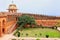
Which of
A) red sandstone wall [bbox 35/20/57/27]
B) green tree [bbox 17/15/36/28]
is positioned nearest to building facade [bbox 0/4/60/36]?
red sandstone wall [bbox 35/20/57/27]

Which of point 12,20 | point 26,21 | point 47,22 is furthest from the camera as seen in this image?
point 47,22

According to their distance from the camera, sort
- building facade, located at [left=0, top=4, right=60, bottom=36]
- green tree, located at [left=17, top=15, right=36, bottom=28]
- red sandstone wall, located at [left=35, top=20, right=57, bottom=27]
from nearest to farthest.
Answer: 1. building facade, located at [left=0, top=4, right=60, bottom=36]
2. green tree, located at [left=17, top=15, right=36, bottom=28]
3. red sandstone wall, located at [left=35, top=20, right=57, bottom=27]

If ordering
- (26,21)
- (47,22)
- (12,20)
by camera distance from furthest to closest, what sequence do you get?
(47,22)
(12,20)
(26,21)

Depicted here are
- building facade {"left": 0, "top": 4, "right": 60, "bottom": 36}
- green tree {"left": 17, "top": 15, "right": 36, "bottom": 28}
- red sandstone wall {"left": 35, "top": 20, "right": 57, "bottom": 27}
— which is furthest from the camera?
red sandstone wall {"left": 35, "top": 20, "right": 57, "bottom": 27}

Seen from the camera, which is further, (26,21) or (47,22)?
(47,22)

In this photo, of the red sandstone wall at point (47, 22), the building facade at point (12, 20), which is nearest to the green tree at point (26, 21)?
the building facade at point (12, 20)

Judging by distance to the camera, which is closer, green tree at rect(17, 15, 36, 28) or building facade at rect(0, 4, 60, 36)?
building facade at rect(0, 4, 60, 36)

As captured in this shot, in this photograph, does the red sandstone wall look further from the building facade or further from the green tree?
the green tree

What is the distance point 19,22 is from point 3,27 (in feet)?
10.1

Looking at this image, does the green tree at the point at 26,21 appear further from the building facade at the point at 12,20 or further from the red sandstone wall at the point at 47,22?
the red sandstone wall at the point at 47,22

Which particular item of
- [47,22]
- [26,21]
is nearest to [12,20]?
[26,21]

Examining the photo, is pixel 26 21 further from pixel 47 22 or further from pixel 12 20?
pixel 47 22

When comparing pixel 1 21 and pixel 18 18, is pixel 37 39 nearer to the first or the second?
pixel 1 21

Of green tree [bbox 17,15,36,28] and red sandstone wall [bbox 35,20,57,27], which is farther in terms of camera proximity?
red sandstone wall [bbox 35,20,57,27]
